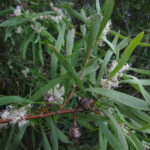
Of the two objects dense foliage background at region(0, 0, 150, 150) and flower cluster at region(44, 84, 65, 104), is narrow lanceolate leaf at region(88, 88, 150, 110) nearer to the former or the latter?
dense foliage background at region(0, 0, 150, 150)

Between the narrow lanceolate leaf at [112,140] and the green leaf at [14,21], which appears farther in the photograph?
the green leaf at [14,21]

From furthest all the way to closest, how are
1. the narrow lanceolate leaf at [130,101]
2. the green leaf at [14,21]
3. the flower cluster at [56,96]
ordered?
the green leaf at [14,21] < the flower cluster at [56,96] < the narrow lanceolate leaf at [130,101]

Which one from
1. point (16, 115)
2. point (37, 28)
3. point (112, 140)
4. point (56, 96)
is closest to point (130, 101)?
point (112, 140)

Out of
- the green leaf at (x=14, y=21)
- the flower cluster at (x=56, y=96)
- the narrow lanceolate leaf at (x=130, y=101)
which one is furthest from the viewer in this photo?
the green leaf at (x=14, y=21)

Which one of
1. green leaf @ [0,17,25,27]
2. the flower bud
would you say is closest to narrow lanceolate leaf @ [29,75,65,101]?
the flower bud

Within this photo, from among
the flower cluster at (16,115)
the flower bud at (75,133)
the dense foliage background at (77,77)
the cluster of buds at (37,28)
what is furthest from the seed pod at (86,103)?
the cluster of buds at (37,28)

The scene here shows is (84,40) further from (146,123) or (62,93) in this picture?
(146,123)

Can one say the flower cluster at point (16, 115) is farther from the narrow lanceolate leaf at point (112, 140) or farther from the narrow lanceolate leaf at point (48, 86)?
the narrow lanceolate leaf at point (112, 140)

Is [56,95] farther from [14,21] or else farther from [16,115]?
[14,21]

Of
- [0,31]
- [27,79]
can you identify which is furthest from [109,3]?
[0,31]
